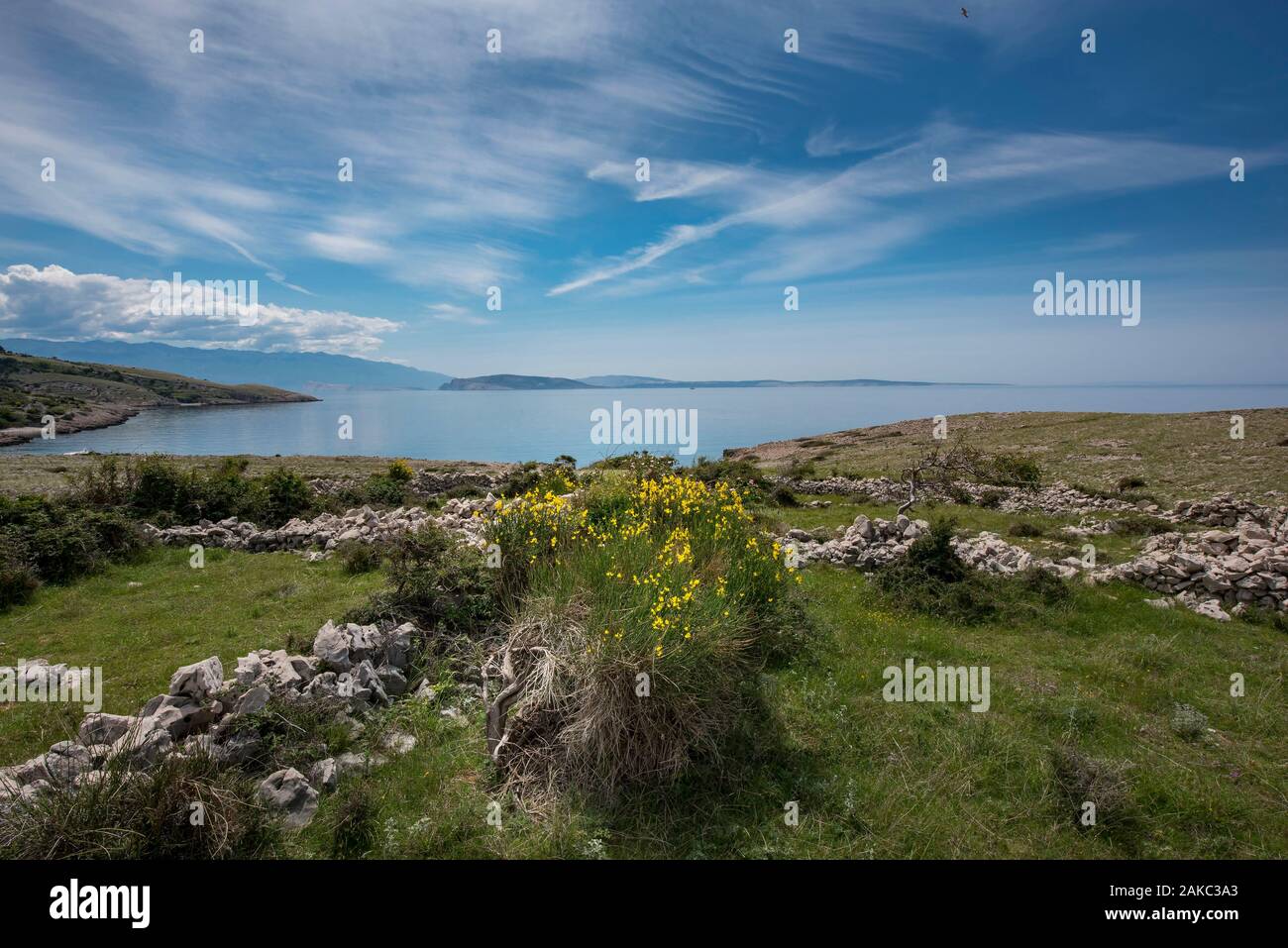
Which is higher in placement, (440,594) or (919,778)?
(440,594)

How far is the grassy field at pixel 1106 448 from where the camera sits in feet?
76.3

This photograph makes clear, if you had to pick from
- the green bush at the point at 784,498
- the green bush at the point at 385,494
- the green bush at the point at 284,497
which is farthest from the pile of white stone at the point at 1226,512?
the green bush at the point at 284,497

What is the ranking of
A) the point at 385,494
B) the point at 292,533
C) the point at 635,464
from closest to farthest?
the point at 635,464
the point at 292,533
the point at 385,494

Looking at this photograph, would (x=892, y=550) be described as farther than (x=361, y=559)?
Yes

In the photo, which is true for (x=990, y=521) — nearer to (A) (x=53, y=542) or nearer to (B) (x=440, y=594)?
(B) (x=440, y=594)

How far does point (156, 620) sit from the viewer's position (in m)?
10.2

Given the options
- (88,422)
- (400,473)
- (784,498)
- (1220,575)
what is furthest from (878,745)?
(88,422)

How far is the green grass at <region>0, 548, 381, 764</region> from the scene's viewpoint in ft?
24.2

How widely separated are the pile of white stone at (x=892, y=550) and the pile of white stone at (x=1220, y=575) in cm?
130

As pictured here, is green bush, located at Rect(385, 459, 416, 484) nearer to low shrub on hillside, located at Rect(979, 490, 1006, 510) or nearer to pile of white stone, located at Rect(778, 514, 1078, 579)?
pile of white stone, located at Rect(778, 514, 1078, 579)

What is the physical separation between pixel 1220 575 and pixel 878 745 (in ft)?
31.8

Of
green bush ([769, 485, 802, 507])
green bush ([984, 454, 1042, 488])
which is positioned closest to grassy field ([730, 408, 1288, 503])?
green bush ([984, 454, 1042, 488])

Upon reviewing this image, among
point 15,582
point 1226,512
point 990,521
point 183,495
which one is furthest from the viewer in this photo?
point 990,521
